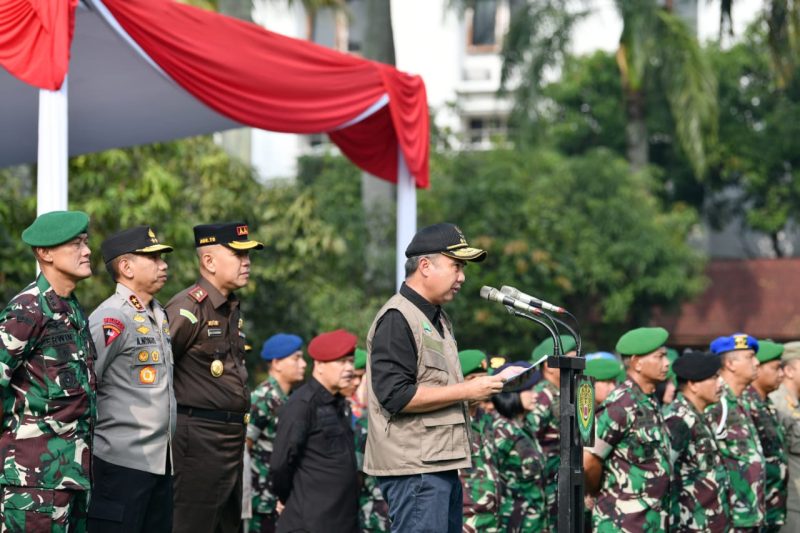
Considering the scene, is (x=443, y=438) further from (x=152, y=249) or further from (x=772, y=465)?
(x=772, y=465)

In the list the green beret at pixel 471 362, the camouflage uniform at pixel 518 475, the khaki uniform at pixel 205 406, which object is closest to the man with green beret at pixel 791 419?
the camouflage uniform at pixel 518 475

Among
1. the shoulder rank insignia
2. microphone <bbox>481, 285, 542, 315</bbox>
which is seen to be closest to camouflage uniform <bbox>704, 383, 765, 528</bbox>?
microphone <bbox>481, 285, 542, 315</bbox>

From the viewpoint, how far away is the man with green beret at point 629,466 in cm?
670

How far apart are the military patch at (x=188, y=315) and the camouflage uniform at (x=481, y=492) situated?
69.1 inches

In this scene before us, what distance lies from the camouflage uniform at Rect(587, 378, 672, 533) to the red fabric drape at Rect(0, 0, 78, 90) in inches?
137

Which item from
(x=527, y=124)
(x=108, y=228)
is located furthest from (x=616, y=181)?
(x=108, y=228)

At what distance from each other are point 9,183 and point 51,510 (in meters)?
9.18

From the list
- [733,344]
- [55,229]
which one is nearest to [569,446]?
[55,229]

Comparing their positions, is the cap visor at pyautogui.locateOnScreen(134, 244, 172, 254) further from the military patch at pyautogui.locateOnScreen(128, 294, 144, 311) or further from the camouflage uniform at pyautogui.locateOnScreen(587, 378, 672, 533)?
the camouflage uniform at pyautogui.locateOnScreen(587, 378, 672, 533)

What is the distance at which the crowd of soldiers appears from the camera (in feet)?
16.3

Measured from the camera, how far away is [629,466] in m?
6.75

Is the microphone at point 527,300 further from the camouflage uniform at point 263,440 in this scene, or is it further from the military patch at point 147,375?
the camouflage uniform at point 263,440

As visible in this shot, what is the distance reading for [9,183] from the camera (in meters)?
13.4

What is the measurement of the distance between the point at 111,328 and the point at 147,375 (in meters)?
0.27
